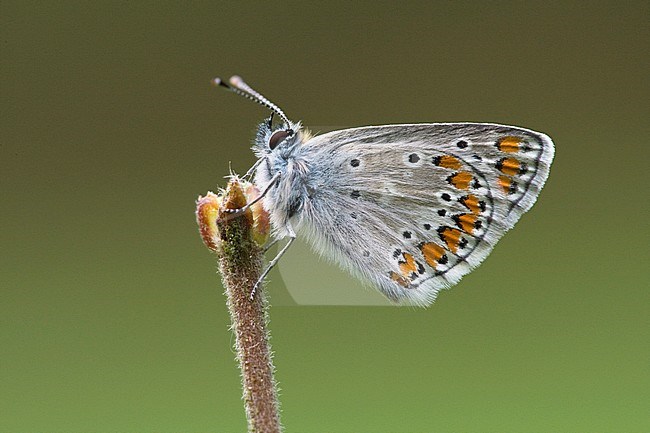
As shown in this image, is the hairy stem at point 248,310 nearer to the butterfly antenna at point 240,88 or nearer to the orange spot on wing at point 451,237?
the butterfly antenna at point 240,88

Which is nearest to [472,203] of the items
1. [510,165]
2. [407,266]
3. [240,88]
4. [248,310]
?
[510,165]

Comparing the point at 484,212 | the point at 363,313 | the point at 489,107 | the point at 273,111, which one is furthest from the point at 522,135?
the point at 489,107

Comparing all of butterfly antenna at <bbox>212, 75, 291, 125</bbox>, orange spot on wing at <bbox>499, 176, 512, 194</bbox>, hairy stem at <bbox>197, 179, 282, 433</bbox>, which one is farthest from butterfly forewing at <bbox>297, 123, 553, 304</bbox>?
hairy stem at <bbox>197, 179, 282, 433</bbox>

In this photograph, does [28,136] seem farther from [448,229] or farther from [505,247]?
[448,229]

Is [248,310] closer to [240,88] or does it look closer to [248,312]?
[248,312]

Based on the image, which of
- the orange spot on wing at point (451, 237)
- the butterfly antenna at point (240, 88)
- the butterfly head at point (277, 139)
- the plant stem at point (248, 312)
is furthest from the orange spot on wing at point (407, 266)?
the plant stem at point (248, 312)

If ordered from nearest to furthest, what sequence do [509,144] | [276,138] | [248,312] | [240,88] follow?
1. [248,312]
2. [240,88]
3. [509,144]
4. [276,138]

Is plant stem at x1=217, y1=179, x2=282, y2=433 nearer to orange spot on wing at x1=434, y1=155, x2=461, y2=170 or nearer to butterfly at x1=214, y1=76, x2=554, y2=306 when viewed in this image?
butterfly at x1=214, y1=76, x2=554, y2=306
